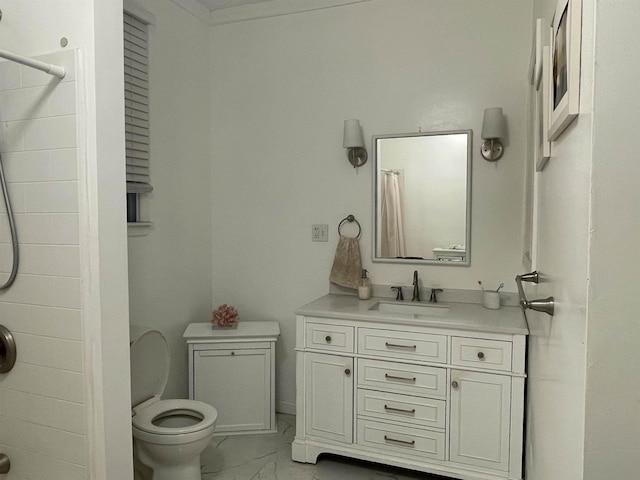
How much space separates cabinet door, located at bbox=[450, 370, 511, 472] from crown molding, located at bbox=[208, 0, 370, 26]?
2283 millimetres

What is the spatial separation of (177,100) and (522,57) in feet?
6.66

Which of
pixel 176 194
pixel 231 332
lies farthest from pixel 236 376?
pixel 176 194

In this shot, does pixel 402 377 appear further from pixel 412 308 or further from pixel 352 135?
pixel 352 135


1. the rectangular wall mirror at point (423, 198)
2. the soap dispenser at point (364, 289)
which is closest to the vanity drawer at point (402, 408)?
the soap dispenser at point (364, 289)

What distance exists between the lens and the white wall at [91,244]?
5.63 ft

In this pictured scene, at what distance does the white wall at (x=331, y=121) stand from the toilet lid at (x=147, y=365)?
36.2 inches

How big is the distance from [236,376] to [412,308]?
3.74ft

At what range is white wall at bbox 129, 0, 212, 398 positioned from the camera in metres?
2.83

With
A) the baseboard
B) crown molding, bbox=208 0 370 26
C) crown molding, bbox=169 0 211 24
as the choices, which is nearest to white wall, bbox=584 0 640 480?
crown molding, bbox=208 0 370 26

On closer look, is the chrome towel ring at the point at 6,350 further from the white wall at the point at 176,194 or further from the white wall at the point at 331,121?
the white wall at the point at 331,121

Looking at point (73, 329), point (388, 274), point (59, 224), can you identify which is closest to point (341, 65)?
point (388, 274)

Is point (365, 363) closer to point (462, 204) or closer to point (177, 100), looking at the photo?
point (462, 204)

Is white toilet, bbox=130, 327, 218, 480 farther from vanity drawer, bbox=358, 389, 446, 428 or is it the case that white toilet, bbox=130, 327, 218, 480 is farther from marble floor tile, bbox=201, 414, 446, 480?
vanity drawer, bbox=358, 389, 446, 428

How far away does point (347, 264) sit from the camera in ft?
9.87
